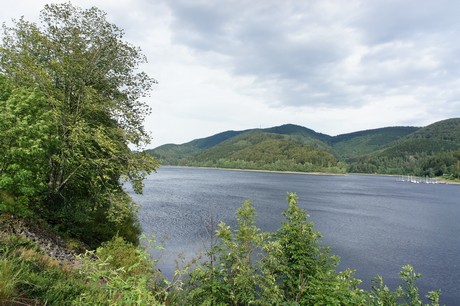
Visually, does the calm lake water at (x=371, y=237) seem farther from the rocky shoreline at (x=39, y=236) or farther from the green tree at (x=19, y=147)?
the green tree at (x=19, y=147)

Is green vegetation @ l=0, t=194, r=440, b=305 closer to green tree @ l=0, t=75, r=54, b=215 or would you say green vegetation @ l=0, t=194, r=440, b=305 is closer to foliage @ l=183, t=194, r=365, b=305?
foliage @ l=183, t=194, r=365, b=305

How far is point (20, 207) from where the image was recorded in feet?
49.1

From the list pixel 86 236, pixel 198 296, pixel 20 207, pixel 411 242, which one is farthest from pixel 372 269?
pixel 20 207

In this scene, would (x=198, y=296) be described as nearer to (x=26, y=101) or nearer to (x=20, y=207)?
(x=20, y=207)

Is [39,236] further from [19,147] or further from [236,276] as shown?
[236,276]

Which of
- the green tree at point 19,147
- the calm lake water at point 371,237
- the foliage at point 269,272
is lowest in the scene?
the calm lake water at point 371,237

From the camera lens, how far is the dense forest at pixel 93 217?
7832 millimetres

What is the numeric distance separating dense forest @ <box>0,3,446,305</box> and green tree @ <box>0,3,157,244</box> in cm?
10

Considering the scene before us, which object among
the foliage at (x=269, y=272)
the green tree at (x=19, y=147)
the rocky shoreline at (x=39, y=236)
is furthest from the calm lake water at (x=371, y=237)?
the green tree at (x=19, y=147)

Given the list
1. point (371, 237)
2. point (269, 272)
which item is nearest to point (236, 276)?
point (269, 272)

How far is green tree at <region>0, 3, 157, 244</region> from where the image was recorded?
61.7 feet

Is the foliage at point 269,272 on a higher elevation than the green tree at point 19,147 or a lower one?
lower

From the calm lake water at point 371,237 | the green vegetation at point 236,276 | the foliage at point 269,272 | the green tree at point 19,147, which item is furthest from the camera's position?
the calm lake water at point 371,237

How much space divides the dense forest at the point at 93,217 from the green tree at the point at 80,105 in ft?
0.34
